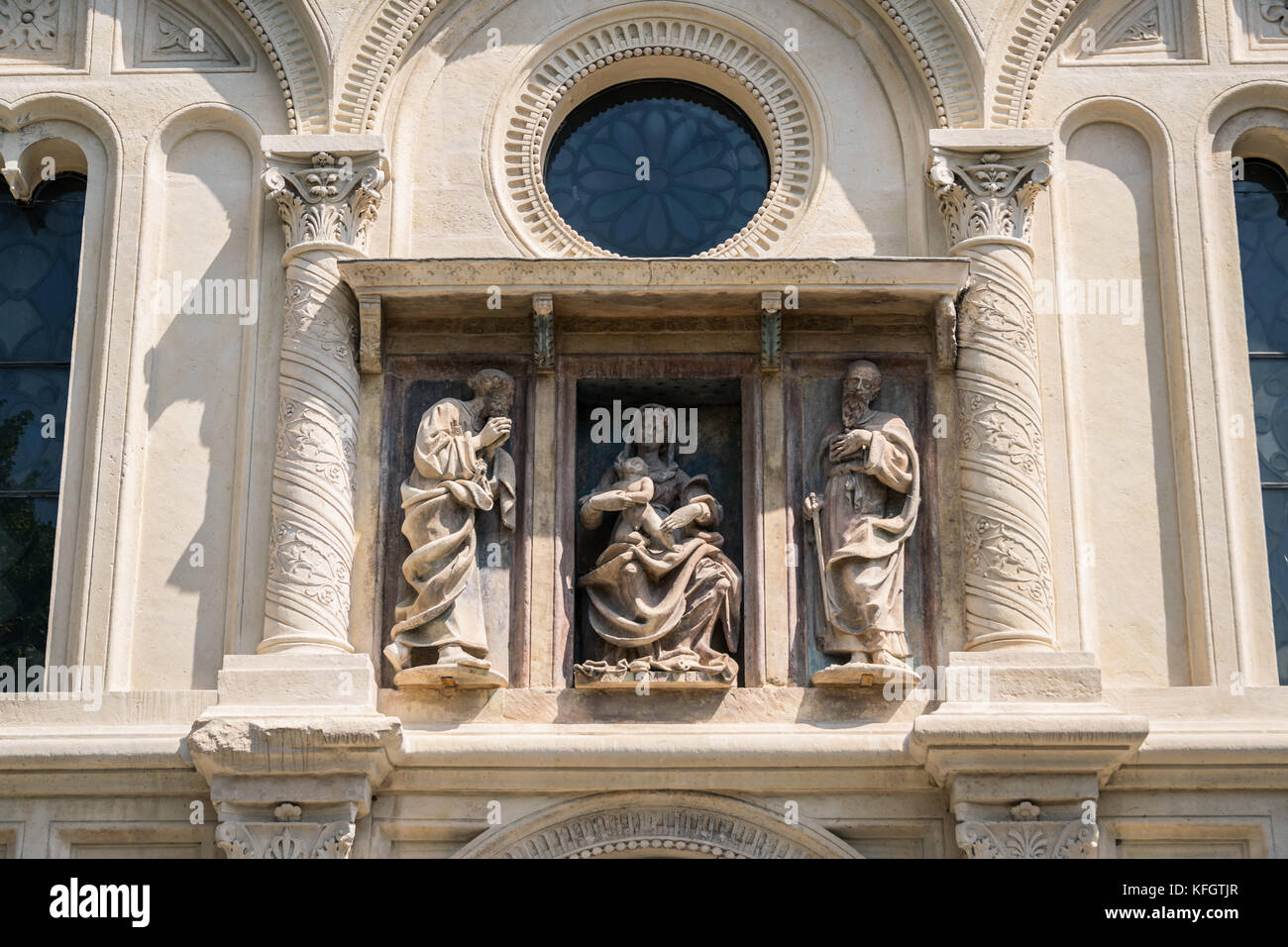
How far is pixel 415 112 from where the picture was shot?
54.2ft

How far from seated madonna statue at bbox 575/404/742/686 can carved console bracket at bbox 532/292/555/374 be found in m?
0.86

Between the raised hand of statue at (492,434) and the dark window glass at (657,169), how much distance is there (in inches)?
74.3

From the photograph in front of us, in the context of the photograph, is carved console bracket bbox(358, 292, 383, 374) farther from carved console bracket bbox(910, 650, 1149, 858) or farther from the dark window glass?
carved console bracket bbox(910, 650, 1149, 858)

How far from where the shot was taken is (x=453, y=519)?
15.1 metres

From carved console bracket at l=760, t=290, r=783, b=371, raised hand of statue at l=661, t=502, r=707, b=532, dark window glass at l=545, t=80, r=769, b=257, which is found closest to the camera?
raised hand of statue at l=661, t=502, r=707, b=532

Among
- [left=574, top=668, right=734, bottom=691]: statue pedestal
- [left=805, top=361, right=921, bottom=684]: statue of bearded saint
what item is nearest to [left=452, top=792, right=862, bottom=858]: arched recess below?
[left=574, top=668, right=734, bottom=691]: statue pedestal

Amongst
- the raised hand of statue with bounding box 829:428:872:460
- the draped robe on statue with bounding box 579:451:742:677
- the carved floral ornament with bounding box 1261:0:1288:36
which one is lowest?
the draped robe on statue with bounding box 579:451:742:677

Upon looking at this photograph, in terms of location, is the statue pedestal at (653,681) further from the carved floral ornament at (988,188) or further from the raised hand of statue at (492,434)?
the carved floral ornament at (988,188)

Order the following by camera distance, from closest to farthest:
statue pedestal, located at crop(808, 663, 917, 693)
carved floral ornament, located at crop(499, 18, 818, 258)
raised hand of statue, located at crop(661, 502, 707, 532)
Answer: statue pedestal, located at crop(808, 663, 917, 693) → raised hand of statue, located at crop(661, 502, 707, 532) → carved floral ornament, located at crop(499, 18, 818, 258)

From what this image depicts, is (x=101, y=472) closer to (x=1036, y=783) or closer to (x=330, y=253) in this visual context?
(x=330, y=253)

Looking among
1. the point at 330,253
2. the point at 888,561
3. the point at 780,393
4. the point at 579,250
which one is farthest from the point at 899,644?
the point at 330,253

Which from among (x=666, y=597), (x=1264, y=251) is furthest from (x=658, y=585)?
(x=1264, y=251)

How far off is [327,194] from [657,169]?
2471 mm

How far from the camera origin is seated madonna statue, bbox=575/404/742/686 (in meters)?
14.8
